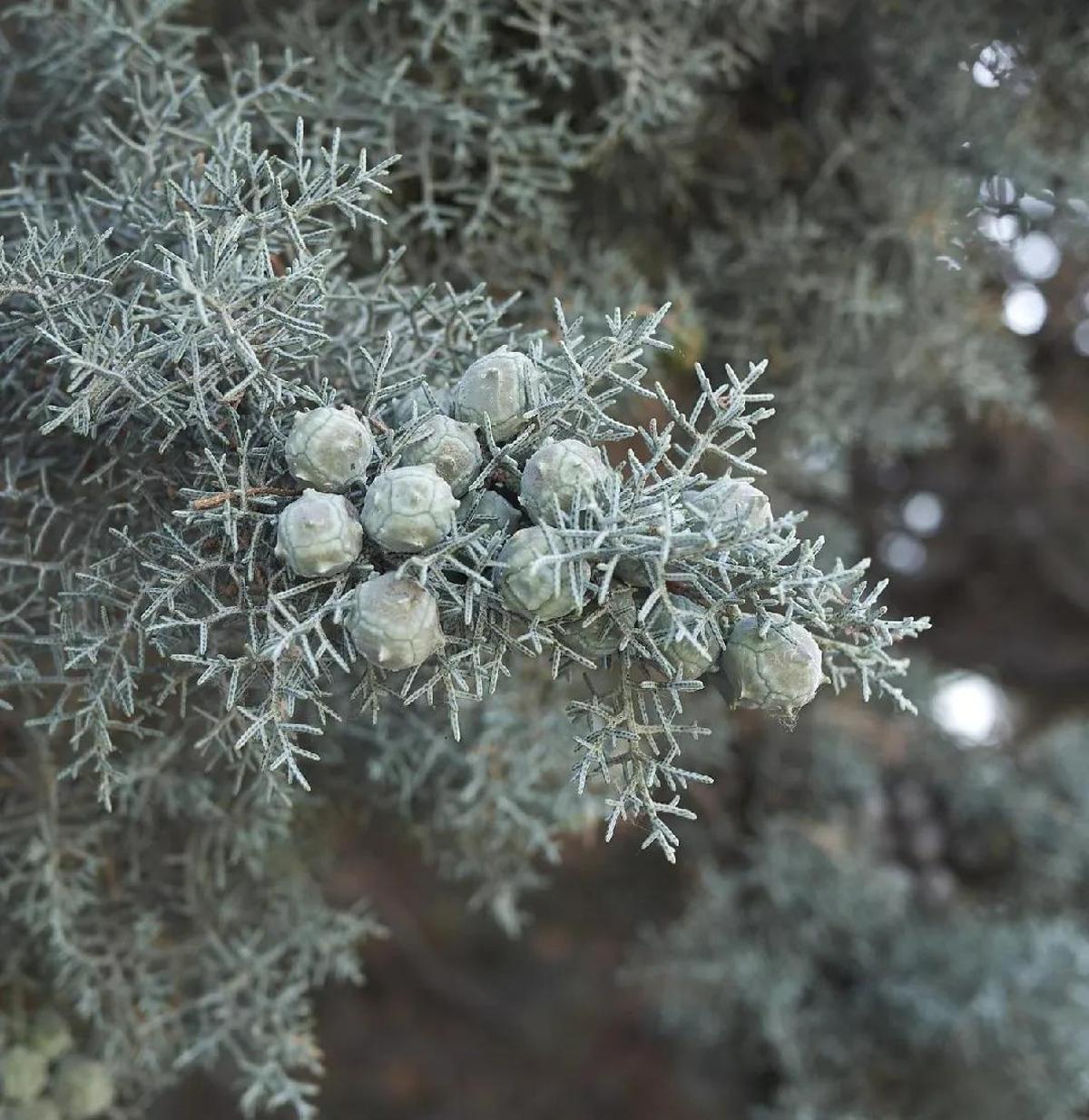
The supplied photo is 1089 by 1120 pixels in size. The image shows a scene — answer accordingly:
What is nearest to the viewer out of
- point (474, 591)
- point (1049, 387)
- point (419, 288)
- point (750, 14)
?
point (474, 591)

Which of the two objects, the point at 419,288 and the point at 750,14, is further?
the point at 750,14

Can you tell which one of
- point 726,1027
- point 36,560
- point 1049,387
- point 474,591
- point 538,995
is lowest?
point 538,995

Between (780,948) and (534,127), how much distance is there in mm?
710

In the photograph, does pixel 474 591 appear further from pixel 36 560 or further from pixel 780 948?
pixel 780 948

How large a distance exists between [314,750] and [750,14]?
1.60ft

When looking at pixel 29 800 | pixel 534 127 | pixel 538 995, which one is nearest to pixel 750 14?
pixel 534 127

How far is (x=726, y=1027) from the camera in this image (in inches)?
39.7

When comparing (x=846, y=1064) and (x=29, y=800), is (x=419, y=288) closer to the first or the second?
(x=29, y=800)

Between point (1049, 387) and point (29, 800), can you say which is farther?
point (1049, 387)

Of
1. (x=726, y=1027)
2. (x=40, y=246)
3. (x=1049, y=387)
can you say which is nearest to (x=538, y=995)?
(x=726, y=1027)

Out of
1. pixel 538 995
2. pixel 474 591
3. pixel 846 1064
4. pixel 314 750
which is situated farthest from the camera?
pixel 538 995

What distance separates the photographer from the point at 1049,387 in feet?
4.02

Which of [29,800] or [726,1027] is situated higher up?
[29,800]

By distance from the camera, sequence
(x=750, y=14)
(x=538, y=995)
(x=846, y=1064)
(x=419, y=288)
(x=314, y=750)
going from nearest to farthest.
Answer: (x=419, y=288)
(x=314, y=750)
(x=750, y=14)
(x=846, y=1064)
(x=538, y=995)
